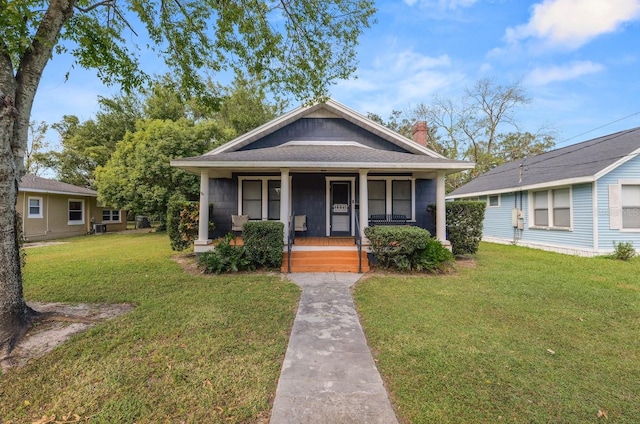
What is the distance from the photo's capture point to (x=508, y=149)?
26953mm

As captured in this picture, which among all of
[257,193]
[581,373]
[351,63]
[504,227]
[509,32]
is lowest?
[581,373]

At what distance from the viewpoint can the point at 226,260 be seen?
275 inches

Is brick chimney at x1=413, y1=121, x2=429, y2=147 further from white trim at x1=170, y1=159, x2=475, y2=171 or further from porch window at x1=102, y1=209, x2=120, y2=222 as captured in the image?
porch window at x1=102, y1=209, x2=120, y2=222

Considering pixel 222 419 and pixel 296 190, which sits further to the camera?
pixel 296 190

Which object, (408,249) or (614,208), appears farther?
(614,208)

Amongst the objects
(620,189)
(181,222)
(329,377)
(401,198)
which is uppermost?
(620,189)

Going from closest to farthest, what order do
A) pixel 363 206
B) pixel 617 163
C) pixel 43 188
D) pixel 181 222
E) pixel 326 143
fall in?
pixel 363 206 < pixel 181 222 < pixel 617 163 < pixel 326 143 < pixel 43 188

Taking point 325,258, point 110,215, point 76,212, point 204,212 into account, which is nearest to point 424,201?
point 325,258

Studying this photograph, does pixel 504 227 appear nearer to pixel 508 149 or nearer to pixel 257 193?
pixel 257 193

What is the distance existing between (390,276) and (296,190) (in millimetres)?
4594

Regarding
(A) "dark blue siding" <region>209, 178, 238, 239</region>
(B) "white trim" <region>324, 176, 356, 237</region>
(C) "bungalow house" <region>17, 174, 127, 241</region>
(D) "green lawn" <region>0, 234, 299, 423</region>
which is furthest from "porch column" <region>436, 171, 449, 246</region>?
(C) "bungalow house" <region>17, 174, 127, 241</region>

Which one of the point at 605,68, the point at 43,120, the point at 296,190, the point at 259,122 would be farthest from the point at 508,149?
the point at 43,120

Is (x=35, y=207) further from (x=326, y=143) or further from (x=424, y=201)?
(x=424, y=201)

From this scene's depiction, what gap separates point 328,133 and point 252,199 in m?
3.61
